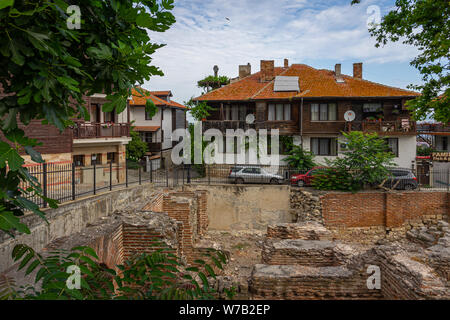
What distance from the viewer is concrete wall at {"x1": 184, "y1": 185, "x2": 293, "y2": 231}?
63.5 feet

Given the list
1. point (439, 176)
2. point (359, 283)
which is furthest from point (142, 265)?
point (439, 176)

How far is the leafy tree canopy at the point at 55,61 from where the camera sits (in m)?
2.29

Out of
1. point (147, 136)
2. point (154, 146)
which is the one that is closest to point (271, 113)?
point (154, 146)

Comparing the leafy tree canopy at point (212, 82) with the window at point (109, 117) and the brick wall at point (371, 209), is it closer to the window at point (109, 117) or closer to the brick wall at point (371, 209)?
the window at point (109, 117)

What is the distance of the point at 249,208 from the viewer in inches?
767

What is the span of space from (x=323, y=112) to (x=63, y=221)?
71.8 ft

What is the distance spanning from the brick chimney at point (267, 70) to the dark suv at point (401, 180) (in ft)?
48.0

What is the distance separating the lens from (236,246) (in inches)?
630

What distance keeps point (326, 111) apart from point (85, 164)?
19.4m

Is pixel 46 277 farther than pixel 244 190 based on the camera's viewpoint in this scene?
No

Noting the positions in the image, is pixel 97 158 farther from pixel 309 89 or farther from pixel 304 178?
pixel 309 89

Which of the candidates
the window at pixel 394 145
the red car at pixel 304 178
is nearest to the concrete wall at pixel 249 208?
the red car at pixel 304 178
